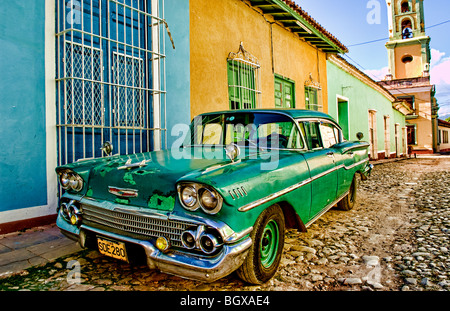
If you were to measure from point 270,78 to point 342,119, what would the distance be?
6213 mm

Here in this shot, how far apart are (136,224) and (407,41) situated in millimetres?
33311

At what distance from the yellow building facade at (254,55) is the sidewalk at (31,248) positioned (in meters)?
3.20

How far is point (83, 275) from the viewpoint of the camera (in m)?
2.35

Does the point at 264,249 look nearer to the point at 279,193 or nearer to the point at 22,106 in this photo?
the point at 279,193

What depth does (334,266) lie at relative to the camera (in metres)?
2.54

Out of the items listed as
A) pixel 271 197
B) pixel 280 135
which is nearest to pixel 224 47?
pixel 280 135

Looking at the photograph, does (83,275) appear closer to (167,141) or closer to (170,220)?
(170,220)

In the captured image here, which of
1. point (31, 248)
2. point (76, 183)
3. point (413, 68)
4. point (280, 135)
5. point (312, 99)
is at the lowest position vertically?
point (31, 248)

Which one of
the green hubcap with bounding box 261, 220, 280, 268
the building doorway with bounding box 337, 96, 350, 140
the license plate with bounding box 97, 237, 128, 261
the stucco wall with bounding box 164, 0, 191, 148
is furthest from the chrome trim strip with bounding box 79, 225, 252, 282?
the building doorway with bounding box 337, 96, 350, 140

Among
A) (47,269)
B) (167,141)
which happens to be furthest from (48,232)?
(167,141)

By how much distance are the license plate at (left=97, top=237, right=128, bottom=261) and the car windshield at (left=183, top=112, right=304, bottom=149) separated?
4.88ft

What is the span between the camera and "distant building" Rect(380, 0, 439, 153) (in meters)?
27.1

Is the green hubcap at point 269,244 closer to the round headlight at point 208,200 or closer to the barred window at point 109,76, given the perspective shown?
the round headlight at point 208,200

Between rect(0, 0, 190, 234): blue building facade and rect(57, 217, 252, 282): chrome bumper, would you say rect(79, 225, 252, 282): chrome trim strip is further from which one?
rect(0, 0, 190, 234): blue building facade
